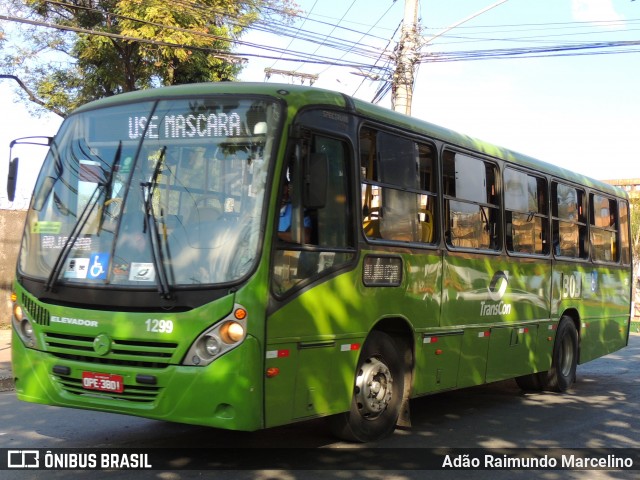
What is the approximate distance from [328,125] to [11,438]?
12.9ft

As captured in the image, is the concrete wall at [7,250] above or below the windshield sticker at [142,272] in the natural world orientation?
above

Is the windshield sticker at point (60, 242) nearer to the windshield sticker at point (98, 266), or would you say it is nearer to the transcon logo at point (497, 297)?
the windshield sticker at point (98, 266)

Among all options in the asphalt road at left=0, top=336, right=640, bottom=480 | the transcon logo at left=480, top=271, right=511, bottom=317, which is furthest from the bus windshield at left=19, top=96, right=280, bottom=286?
the transcon logo at left=480, top=271, right=511, bottom=317

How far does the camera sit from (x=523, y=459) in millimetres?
7086

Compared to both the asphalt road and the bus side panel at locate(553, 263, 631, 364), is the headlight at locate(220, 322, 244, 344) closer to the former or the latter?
the asphalt road

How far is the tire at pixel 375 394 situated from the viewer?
23.6ft

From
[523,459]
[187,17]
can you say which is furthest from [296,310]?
[187,17]

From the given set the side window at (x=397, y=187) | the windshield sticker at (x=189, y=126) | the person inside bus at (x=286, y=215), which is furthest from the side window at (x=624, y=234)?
the windshield sticker at (x=189, y=126)

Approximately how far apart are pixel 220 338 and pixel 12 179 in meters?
2.76

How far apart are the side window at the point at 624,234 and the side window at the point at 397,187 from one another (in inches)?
264

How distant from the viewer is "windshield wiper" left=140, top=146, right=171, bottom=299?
599cm

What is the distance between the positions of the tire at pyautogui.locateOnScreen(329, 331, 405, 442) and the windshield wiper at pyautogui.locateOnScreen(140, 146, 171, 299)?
2014 mm

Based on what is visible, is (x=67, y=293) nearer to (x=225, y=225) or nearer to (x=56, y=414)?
(x=225, y=225)

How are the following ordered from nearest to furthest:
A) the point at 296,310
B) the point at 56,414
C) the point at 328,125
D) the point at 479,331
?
the point at 296,310
the point at 328,125
the point at 56,414
the point at 479,331
